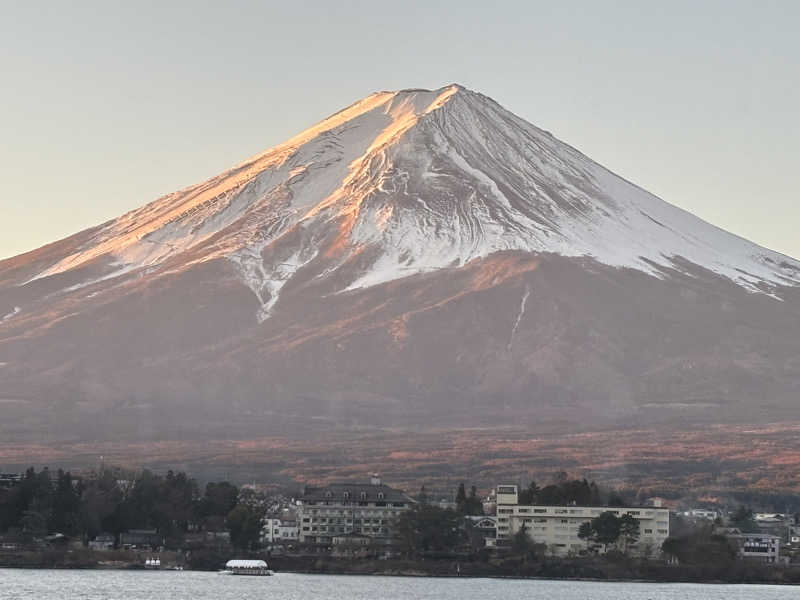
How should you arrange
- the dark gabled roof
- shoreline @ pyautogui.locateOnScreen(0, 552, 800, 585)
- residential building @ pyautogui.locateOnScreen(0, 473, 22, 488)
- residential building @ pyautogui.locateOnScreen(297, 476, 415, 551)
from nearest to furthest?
1. shoreline @ pyautogui.locateOnScreen(0, 552, 800, 585)
2. residential building @ pyautogui.locateOnScreen(0, 473, 22, 488)
3. residential building @ pyautogui.locateOnScreen(297, 476, 415, 551)
4. the dark gabled roof

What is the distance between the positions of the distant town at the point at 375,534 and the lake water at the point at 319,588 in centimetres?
218

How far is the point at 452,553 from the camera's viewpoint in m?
87.2

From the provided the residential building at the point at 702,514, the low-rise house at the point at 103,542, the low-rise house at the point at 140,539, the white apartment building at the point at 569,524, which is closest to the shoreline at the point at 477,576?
the low-rise house at the point at 140,539

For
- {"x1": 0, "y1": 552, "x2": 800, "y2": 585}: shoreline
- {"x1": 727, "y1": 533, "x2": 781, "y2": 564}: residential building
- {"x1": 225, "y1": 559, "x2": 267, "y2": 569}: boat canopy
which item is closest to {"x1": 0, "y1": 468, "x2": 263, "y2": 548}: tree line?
{"x1": 0, "y1": 552, "x2": 800, "y2": 585}: shoreline

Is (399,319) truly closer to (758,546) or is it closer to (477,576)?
(758,546)

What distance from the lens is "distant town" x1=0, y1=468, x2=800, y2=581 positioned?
8631 cm

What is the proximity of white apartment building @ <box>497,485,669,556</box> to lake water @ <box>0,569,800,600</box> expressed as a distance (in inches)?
214

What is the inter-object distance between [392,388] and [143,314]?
25.2m

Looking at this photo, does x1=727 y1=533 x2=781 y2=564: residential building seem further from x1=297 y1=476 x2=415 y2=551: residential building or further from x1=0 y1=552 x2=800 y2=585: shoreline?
x1=297 y1=476 x2=415 y2=551: residential building

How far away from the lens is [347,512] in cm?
9469

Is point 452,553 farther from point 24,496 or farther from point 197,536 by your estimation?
point 24,496

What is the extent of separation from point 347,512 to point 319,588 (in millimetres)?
18840

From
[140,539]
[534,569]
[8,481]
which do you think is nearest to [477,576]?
[534,569]

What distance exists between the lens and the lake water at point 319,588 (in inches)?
2763
